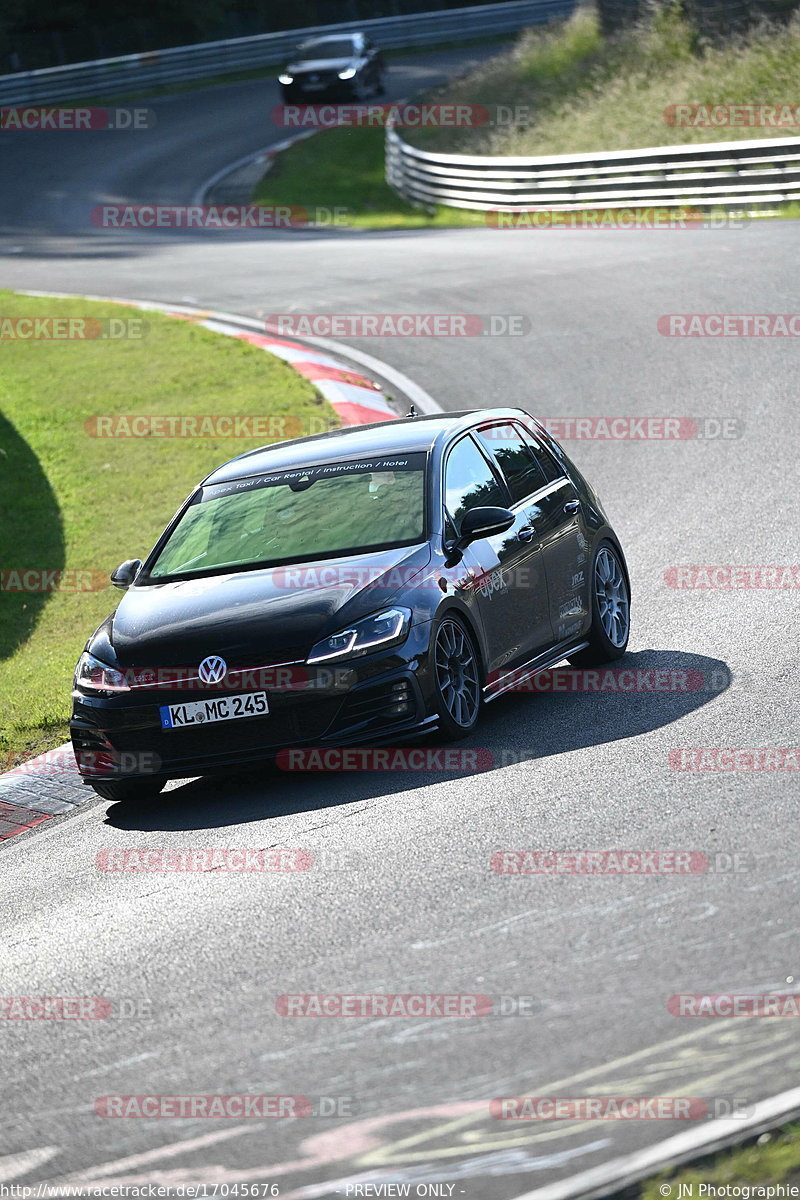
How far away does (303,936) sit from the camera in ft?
19.6

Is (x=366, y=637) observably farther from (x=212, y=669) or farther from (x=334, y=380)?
(x=334, y=380)

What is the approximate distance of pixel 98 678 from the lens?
27.6 ft

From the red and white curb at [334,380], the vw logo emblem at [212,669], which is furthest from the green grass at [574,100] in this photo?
the vw logo emblem at [212,669]

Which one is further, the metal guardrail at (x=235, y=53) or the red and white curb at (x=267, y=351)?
the metal guardrail at (x=235, y=53)

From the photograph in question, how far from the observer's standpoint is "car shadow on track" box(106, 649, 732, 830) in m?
7.97

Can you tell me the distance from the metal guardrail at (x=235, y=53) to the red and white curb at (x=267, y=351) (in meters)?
27.2

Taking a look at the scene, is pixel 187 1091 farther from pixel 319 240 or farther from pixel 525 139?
pixel 525 139

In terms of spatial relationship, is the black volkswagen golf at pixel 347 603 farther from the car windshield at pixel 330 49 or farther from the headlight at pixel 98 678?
the car windshield at pixel 330 49

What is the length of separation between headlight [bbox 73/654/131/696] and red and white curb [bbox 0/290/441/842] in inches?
28.8

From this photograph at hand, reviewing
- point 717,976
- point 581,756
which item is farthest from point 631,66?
point 717,976

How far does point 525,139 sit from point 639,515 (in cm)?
2418

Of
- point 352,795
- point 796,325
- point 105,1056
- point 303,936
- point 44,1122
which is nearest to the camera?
point 44,1122

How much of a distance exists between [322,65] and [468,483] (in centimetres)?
4039

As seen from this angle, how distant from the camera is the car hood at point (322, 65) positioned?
154 ft
